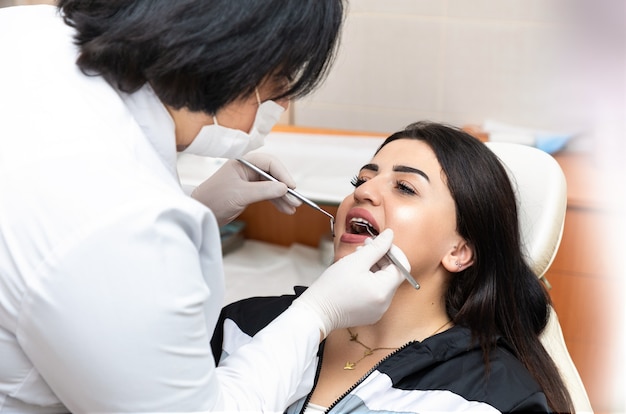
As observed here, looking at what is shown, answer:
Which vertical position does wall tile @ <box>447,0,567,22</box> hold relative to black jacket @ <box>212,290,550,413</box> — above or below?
above

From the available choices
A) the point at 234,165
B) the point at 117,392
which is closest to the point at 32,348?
the point at 117,392

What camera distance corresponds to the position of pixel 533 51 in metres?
2.72

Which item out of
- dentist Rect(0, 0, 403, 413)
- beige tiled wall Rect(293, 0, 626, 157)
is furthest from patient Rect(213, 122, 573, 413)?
beige tiled wall Rect(293, 0, 626, 157)

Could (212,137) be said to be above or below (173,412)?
above

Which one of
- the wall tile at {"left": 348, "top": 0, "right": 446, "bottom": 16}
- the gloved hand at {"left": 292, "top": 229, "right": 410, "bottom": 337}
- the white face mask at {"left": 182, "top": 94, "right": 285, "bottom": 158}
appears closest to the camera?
the white face mask at {"left": 182, "top": 94, "right": 285, "bottom": 158}

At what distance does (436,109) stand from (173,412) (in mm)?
2141

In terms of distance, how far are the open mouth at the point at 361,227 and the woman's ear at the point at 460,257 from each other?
0.18 m

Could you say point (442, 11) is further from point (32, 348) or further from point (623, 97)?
point (32, 348)

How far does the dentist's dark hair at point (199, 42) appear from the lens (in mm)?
1011

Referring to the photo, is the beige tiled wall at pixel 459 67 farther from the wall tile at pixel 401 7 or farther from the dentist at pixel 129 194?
the dentist at pixel 129 194

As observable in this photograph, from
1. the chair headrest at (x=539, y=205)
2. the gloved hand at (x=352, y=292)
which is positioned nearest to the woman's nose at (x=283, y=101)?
the gloved hand at (x=352, y=292)

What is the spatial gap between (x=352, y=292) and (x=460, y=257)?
0.43m

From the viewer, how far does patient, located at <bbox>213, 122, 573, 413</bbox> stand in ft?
4.92

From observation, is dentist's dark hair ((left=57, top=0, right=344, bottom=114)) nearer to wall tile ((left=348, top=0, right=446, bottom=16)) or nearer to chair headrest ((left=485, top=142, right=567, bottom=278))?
chair headrest ((left=485, top=142, right=567, bottom=278))
